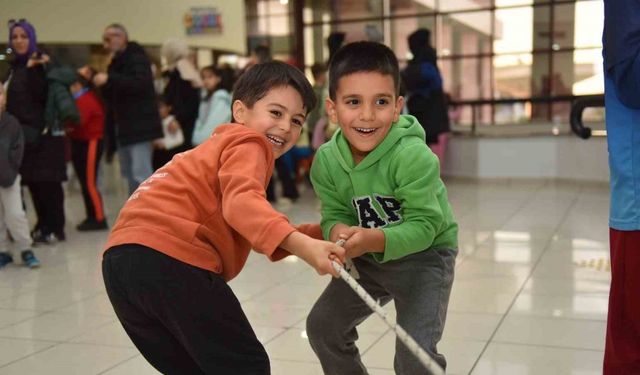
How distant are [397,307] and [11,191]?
10.1 ft

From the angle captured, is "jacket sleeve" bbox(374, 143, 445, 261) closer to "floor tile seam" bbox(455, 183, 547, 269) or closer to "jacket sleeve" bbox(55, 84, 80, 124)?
"floor tile seam" bbox(455, 183, 547, 269)

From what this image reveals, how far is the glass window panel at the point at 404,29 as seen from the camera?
9875mm

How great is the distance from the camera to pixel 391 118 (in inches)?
73.8

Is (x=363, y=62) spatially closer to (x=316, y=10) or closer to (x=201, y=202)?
(x=201, y=202)

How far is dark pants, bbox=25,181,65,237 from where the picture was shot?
5059 mm

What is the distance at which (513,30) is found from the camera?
9.55 m

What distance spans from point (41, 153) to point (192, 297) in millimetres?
3674

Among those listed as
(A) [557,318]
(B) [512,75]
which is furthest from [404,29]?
(A) [557,318]

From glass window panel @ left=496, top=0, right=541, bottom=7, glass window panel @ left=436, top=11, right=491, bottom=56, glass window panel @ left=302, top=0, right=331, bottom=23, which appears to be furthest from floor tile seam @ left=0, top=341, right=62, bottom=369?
glass window panel @ left=496, top=0, right=541, bottom=7

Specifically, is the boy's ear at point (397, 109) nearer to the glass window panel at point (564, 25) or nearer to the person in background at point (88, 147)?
the person in background at point (88, 147)

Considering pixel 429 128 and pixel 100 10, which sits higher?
pixel 100 10

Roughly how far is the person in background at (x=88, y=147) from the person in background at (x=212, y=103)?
3.01 ft

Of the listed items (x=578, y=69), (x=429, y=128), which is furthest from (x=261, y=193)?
(x=578, y=69)

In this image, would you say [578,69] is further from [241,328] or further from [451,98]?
[241,328]
